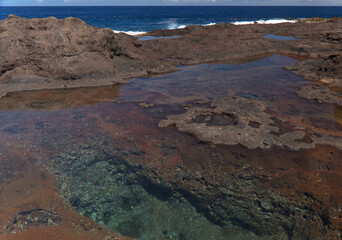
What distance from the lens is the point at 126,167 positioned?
15.6ft

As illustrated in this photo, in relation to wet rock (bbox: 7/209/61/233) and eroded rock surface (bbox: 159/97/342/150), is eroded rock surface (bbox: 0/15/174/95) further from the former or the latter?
wet rock (bbox: 7/209/61/233)

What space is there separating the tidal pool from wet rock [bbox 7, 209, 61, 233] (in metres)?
0.25

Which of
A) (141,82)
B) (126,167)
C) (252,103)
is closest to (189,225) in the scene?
(126,167)

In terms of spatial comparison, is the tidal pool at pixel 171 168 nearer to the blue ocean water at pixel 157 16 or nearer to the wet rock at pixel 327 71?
the wet rock at pixel 327 71

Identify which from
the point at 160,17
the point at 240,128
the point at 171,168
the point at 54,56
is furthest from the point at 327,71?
the point at 160,17

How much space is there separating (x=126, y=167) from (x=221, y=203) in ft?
6.61

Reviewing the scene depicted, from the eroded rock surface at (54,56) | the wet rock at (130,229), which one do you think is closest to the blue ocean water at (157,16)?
the eroded rock surface at (54,56)

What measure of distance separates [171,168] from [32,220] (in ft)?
8.12

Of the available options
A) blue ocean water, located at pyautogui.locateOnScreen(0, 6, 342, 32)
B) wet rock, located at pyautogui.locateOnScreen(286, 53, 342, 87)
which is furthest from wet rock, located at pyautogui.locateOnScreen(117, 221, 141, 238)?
blue ocean water, located at pyautogui.locateOnScreen(0, 6, 342, 32)

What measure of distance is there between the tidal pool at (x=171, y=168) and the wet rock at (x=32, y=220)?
0.83 ft

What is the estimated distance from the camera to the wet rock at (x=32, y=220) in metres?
3.44

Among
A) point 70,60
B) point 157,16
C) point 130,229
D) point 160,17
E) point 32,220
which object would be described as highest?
point 157,16

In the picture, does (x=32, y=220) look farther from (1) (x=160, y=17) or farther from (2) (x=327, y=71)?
(1) (x=160, y=17)

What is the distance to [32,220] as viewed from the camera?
356 centimetres
